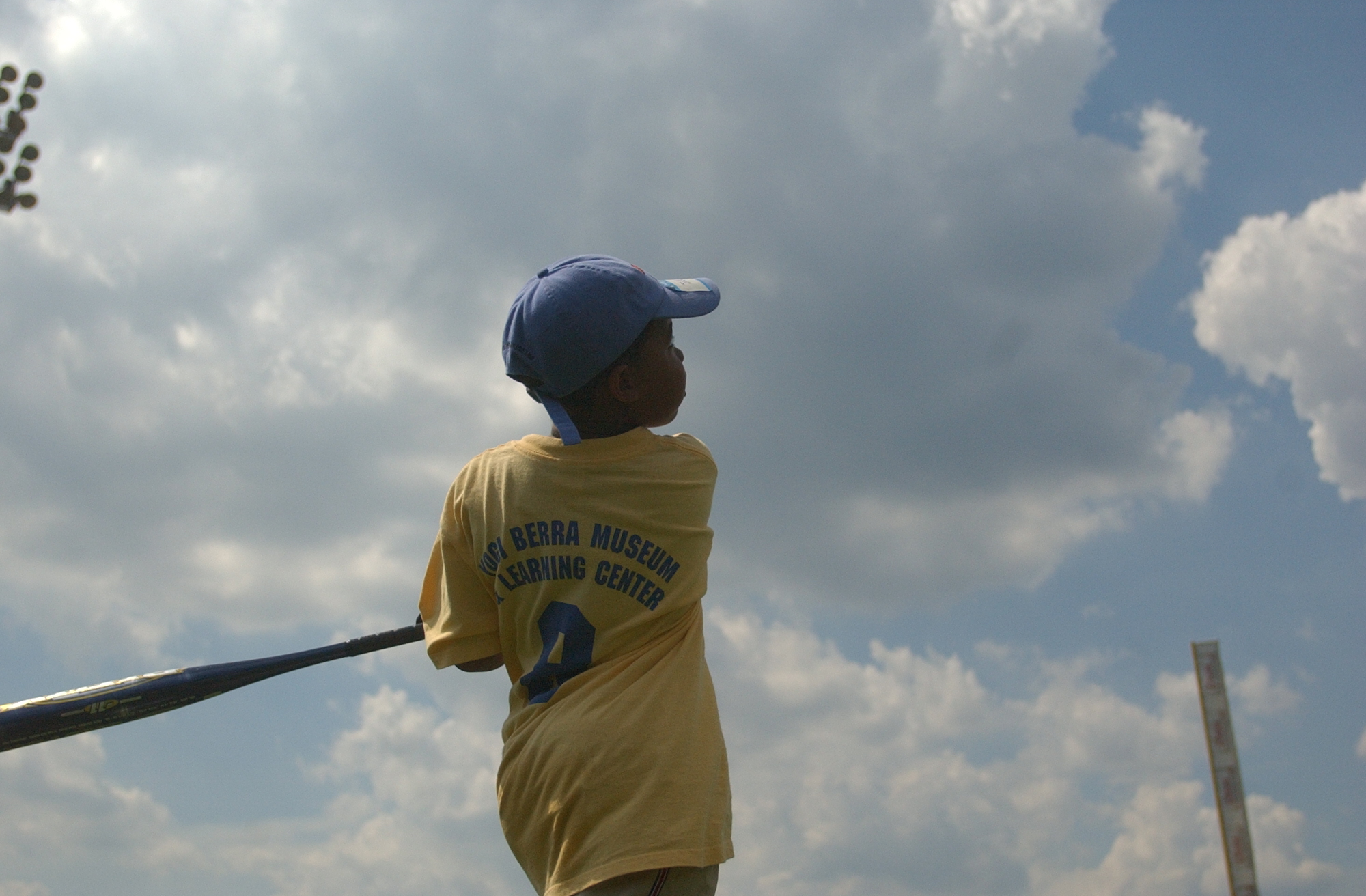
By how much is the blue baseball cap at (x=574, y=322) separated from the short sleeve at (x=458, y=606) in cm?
46

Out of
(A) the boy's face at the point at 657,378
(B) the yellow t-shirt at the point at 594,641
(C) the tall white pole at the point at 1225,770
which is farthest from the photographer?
(C) the tall white pole at the point at 1225,770

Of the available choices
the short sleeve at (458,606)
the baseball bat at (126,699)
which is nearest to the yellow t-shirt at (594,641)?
the short sleeve at (458,606)

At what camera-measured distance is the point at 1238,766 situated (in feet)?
104

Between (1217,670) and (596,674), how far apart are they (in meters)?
A: 34.9

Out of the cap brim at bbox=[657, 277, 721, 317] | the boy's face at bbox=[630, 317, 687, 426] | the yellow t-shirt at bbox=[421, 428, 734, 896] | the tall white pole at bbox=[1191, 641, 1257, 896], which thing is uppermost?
the tall white pole at bbox=[1191, 641, 1257, 896]

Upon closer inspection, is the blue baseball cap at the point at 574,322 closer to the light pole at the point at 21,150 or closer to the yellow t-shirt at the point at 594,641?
the yellow t-shirt at the point at 594,641

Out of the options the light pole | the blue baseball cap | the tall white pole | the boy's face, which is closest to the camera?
the blue baseball cap

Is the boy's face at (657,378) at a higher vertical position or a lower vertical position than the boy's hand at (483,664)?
higher

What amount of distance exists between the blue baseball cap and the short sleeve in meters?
0.46

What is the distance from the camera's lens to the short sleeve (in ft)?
10.5

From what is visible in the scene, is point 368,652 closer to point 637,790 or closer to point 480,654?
point 480,654

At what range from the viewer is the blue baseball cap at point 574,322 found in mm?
3029

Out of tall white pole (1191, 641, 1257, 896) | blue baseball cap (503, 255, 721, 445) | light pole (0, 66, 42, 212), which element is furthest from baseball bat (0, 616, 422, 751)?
tall white pole (1191, 641, 1257, 896)

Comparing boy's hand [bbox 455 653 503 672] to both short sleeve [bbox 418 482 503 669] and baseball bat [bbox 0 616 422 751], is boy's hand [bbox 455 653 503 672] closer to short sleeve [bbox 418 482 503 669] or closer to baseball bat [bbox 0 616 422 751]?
short sleeve [bbox 418 482 503 669]
